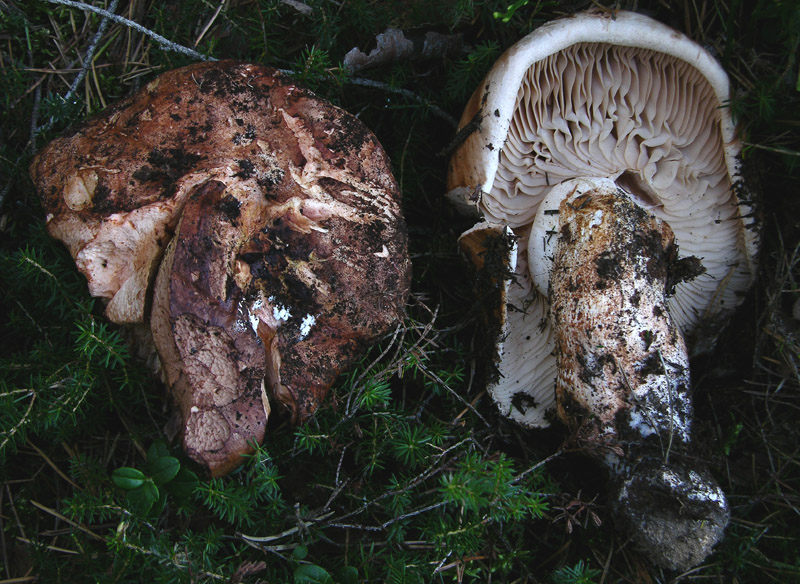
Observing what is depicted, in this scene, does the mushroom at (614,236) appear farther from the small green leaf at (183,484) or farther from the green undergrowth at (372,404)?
the small green leaf at (183,484)

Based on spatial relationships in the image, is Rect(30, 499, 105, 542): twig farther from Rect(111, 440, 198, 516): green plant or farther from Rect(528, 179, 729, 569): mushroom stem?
Rect(528, 179, 729, 569): mushroom stem

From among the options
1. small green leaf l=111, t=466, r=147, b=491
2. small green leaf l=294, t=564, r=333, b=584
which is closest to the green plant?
small green leaf l=111, t=466, r=147, b=491

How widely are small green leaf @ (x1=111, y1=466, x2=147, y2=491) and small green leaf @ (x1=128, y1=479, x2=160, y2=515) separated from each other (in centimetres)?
2

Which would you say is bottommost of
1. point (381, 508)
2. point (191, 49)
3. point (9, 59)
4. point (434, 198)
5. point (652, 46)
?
point (381, 508)

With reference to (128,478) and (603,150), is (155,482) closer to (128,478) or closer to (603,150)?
(128,478)

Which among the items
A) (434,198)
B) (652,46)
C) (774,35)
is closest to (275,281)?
(434,198)

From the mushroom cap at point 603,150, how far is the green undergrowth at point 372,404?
13 cm

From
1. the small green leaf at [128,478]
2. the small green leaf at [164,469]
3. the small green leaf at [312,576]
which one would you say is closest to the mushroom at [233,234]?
the small green leaf at [164,469]

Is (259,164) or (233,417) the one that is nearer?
(233,417)

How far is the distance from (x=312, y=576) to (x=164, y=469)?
651mm

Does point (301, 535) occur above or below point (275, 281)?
below

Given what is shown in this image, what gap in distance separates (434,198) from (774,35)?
1613 mm

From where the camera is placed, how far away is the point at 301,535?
1.98 meters

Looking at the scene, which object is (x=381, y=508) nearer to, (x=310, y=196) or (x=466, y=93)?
(x=310, y=196)
